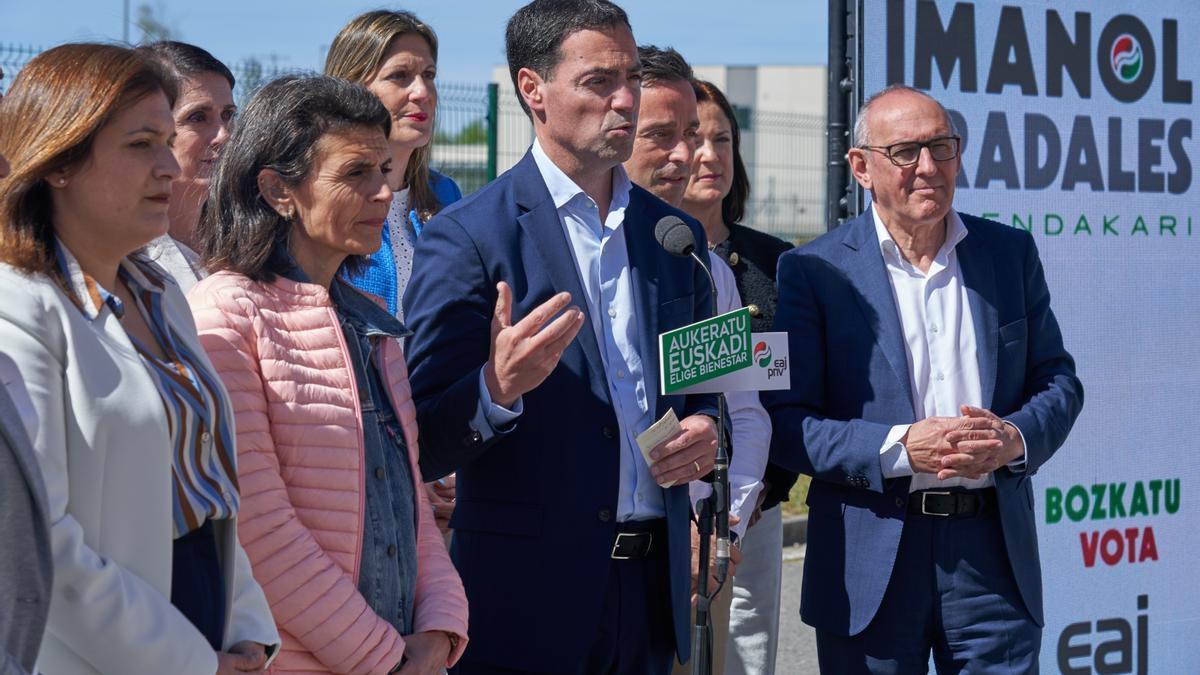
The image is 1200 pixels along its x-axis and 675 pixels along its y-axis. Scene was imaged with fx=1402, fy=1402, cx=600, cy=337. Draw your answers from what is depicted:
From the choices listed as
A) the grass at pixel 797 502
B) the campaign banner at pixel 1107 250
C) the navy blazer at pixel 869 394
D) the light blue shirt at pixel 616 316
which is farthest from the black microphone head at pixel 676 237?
the grass at pixel 797 502

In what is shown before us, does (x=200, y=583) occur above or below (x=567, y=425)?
below

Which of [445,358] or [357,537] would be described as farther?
[445,358]

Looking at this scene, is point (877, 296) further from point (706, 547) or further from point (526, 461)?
point (526, 461)

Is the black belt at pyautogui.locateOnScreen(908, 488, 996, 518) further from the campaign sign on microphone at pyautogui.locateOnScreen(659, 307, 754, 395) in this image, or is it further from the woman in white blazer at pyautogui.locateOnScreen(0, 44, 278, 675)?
the woman in white blazer at pyautogui.locateOnScreen(0, 44, 278, 675)

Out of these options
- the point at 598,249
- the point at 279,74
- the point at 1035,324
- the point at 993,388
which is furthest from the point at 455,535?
the point at 1035,324

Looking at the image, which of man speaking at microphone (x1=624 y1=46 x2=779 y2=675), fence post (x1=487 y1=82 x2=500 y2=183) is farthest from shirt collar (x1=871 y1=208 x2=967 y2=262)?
fence post (x1=487 y1=82 x2=500 y2=183)

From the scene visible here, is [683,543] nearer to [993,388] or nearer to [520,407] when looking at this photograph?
[520,407]

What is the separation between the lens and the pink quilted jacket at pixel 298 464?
104 inches

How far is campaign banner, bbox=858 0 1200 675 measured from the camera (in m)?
4.87

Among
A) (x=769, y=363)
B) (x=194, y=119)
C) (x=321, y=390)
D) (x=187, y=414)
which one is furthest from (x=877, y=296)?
(x=187, y=414)

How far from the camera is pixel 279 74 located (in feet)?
9.68

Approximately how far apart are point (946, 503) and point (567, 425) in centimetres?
120

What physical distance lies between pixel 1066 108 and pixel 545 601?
295cm

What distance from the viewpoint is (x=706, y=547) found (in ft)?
10.4
